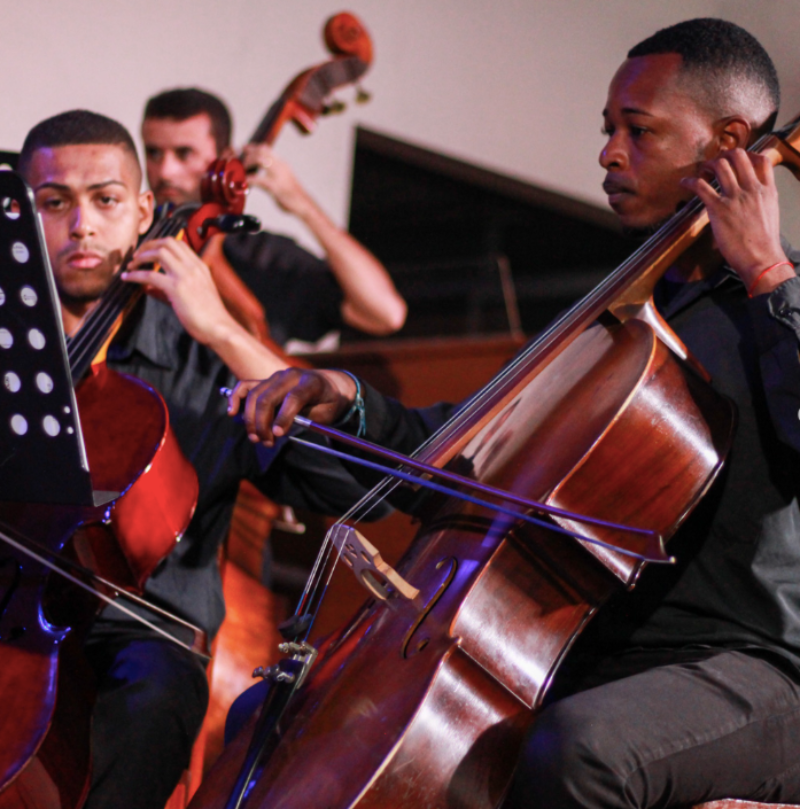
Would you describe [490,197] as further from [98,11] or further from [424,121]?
[98,11]

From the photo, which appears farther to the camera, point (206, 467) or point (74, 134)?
point (74, 134)

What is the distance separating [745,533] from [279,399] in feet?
2.00

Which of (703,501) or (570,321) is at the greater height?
(570,321)

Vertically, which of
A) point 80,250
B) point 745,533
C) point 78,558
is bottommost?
point 78,558

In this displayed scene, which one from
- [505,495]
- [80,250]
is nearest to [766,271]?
[505,495]

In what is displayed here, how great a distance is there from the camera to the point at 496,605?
102 cm

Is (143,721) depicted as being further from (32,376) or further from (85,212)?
(85,212)

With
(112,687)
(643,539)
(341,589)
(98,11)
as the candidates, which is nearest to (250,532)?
(341,589)

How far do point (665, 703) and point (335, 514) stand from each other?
2.61ft

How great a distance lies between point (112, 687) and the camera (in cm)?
139

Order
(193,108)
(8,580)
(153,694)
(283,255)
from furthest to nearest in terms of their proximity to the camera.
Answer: (283,255), (193,108), (153,694), (8,580)

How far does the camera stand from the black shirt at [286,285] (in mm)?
2480

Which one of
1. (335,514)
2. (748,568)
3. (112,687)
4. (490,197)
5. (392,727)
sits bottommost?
(112,687)

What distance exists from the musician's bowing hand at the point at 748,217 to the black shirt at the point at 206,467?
0.74m
